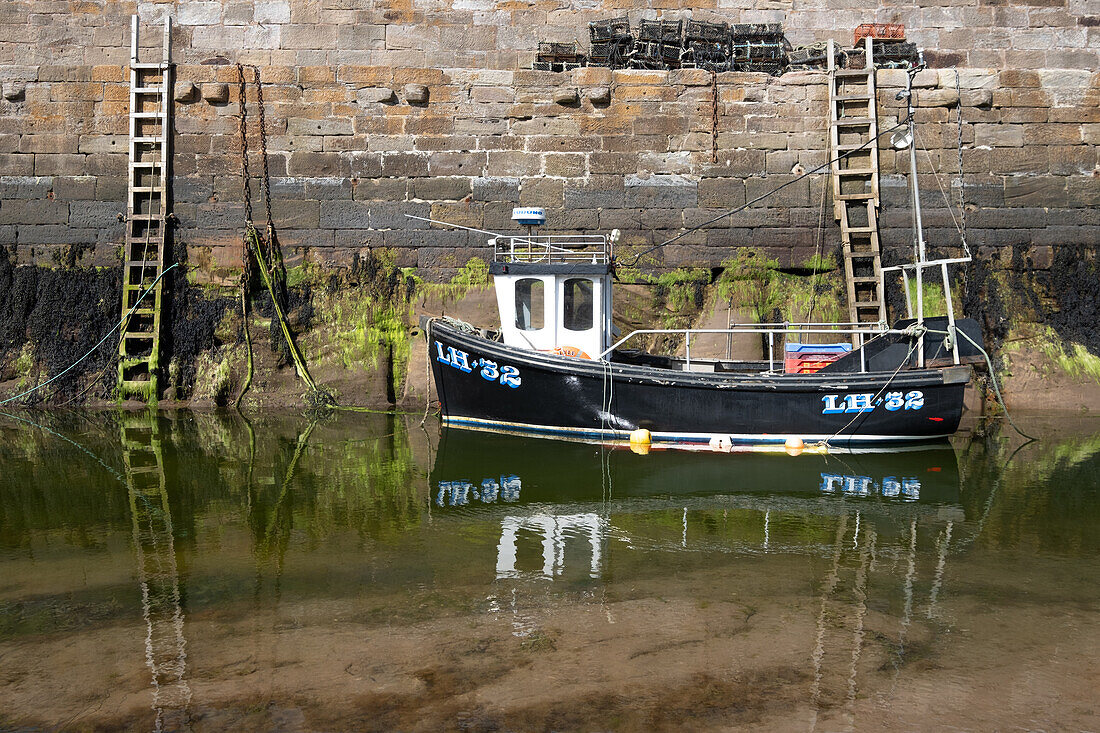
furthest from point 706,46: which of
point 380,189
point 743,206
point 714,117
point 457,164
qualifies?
point 380,189

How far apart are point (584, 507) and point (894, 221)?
6965 mm

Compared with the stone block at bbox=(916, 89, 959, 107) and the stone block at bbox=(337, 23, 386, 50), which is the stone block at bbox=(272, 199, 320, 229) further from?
the stone block at bbox=(916, 89, 959, 107)

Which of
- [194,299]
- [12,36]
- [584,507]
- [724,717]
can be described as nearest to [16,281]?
[194,299]

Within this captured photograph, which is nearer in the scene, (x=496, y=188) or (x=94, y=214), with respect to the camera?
(x=94, y=214)

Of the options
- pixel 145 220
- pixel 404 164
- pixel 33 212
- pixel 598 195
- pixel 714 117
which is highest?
pixel 714 117

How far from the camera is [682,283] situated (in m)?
11.7


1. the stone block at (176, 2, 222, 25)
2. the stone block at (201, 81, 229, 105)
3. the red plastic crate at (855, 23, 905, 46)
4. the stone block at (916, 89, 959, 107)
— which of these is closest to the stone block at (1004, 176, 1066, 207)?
the stone block at (916, 89, 959, 107)

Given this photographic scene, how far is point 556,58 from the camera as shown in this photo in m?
11.8

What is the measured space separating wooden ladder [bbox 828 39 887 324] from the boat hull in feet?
9.68

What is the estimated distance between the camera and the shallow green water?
364 cm

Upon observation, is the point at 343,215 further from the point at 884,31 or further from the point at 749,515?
the point at 884,31

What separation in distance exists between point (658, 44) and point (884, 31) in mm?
2949

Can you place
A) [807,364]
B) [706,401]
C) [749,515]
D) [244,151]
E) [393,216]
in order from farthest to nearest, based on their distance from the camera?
[393,216]
[244,151]
[807,364]
[706,401]
[749,515]

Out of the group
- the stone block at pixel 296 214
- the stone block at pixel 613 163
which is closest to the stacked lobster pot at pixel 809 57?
the stone block at pixel 613 163
